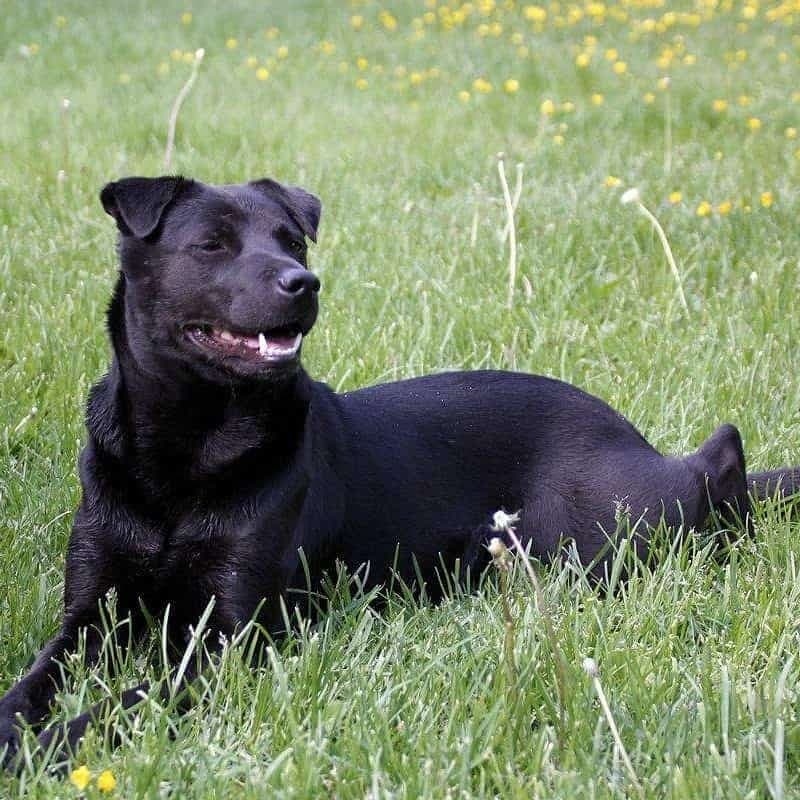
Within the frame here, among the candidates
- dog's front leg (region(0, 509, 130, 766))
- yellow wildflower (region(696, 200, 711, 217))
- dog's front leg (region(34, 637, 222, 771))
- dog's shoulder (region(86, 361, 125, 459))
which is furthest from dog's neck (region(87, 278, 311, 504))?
yellow wildflower (region(696, 200, 711, 217))

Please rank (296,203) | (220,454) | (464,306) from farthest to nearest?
(464,306)
(296,203)
(220,454)

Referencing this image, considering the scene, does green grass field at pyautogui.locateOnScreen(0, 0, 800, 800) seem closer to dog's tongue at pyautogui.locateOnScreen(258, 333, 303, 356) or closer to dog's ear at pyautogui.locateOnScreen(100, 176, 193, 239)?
dog's tongue at pyautogui.locateOnScreen(258, 333, 303, 356)

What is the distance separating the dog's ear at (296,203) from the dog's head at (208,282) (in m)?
0.16

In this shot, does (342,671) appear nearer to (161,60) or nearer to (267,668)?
(267,668)

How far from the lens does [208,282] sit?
3014mm

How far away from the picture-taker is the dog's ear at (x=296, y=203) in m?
3.37

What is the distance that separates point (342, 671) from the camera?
2779 millimetres

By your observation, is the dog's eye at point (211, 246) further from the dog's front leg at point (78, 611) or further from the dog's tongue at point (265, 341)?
the dog's front leg at point (78, 611)

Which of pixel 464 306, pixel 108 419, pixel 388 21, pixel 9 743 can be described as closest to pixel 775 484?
pixel 464 306

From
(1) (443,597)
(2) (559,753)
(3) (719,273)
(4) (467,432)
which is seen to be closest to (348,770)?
(2) (559,753)

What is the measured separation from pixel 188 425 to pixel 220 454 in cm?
11

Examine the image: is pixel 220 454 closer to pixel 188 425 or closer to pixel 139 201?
pixel 188 425

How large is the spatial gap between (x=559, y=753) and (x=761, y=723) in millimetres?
394

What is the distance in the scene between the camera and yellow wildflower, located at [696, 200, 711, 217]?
5773mm
